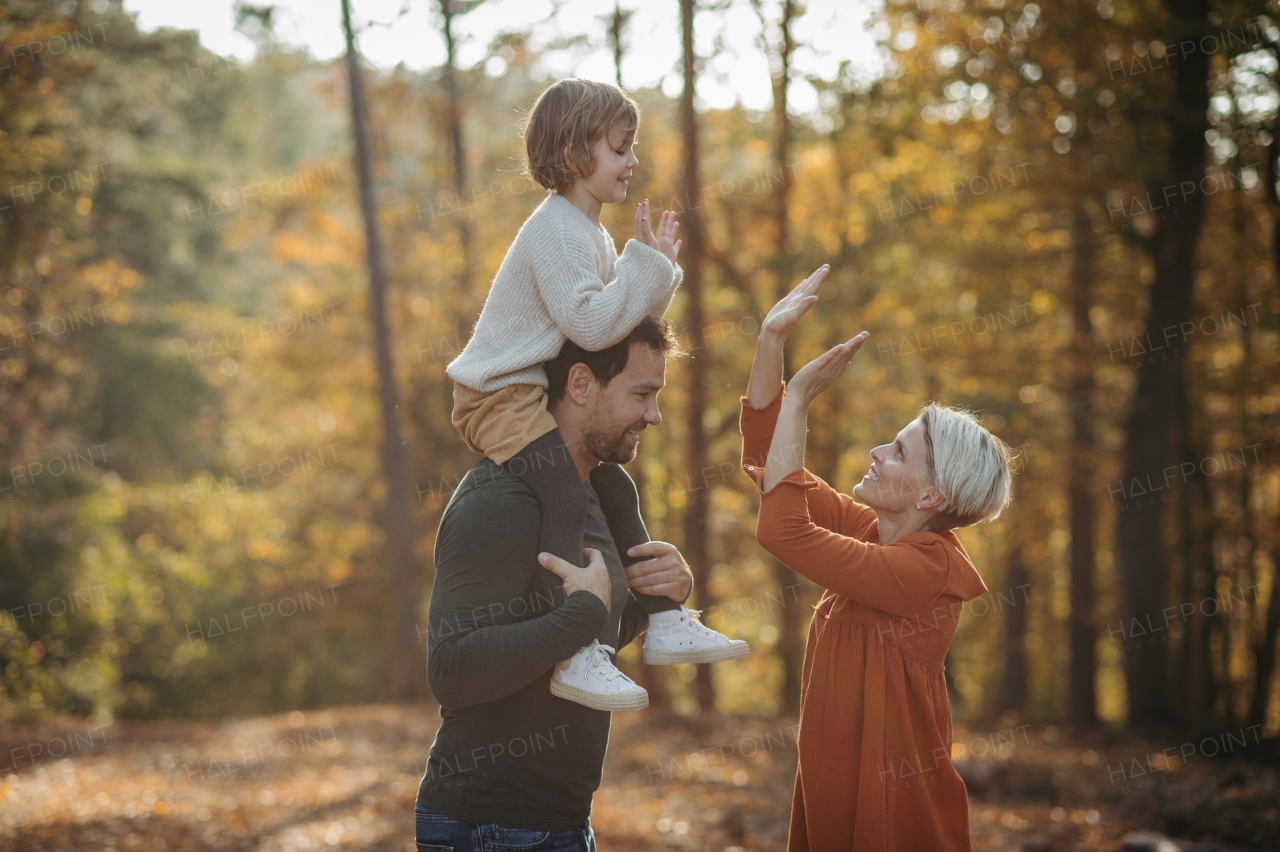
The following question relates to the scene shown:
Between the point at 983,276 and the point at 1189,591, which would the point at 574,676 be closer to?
the point at 983,276

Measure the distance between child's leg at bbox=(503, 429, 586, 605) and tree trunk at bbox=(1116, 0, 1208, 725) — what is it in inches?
367

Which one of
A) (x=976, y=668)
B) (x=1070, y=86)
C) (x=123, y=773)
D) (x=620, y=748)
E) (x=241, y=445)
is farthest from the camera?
(x=976, y=668)

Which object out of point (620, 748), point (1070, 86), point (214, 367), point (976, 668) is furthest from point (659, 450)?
point (976, 668)

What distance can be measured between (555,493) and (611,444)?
0.59 ft

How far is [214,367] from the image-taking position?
19.4m

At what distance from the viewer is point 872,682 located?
2232mm

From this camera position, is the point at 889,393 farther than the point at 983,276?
Yes

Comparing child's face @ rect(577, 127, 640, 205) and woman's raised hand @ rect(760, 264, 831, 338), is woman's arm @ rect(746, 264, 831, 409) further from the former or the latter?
child's face @ rect(577, 127, 640, 205)

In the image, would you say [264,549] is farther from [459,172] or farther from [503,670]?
[503,670]

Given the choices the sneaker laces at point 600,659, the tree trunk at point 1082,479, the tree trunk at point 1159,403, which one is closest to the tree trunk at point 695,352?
the tree trunk at point 1082,479

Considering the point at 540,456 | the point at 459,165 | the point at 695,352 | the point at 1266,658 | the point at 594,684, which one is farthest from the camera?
the point at 459,165

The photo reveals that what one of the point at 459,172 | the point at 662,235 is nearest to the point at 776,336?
the point at 662,235

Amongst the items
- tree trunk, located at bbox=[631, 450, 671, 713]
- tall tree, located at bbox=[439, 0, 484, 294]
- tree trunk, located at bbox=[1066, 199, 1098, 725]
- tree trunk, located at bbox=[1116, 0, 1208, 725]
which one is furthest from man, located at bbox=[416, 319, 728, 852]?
tall tree, located at bbox=[439, 0, 484, 294]

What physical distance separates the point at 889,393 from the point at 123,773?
10775 millimetres
